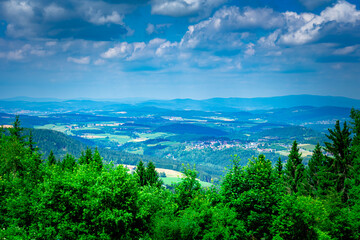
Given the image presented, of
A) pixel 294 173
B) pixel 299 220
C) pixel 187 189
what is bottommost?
pixel 294 173

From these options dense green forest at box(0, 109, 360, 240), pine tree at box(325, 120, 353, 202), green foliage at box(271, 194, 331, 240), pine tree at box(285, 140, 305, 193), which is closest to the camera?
dense green forest at box(0, 109, 360, 240)

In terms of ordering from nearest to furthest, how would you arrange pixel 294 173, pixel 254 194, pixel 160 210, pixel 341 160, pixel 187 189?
pixel 254 194 < pixel 160 210 < pixel 187 189 < pixel 341 160 < pixel 294 173

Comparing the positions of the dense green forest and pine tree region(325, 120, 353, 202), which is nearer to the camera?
the dense green forest

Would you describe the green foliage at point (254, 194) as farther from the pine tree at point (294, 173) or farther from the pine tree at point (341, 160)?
the pine tree at point (294, 173)

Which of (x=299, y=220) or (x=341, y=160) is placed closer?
(x=299, y=220)

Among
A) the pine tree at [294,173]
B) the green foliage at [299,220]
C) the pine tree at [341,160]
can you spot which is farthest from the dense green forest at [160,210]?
the pine tree at [294,173]

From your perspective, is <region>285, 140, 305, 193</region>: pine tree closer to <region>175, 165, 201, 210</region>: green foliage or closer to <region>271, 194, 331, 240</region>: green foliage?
<region>271, 194, 331, 240</region>: green foliage

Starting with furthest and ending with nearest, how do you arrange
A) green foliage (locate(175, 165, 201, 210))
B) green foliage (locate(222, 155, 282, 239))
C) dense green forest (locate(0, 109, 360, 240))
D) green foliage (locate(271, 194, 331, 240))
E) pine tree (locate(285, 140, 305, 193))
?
pine tree (locate(285, 140, 305, 193)) → green foliage (locate(175, 165, 201, 210)) → green foliage (locate(222, 155, 282, 239)) → green foliage (locate(271, 194, 331, 240)) → dense green forest (locate(0, 109, 360, 240))

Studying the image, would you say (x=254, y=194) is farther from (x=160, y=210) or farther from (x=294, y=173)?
(x=294, y=173)

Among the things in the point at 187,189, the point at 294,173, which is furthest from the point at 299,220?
the point at 294,173

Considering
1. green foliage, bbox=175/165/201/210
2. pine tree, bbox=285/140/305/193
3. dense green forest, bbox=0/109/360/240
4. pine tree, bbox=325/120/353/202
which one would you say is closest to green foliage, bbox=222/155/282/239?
dense green forest, bbox=0/109/360/240

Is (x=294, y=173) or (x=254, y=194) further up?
(x=254, y=194)

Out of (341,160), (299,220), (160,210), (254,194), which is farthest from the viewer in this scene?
(341,160)
